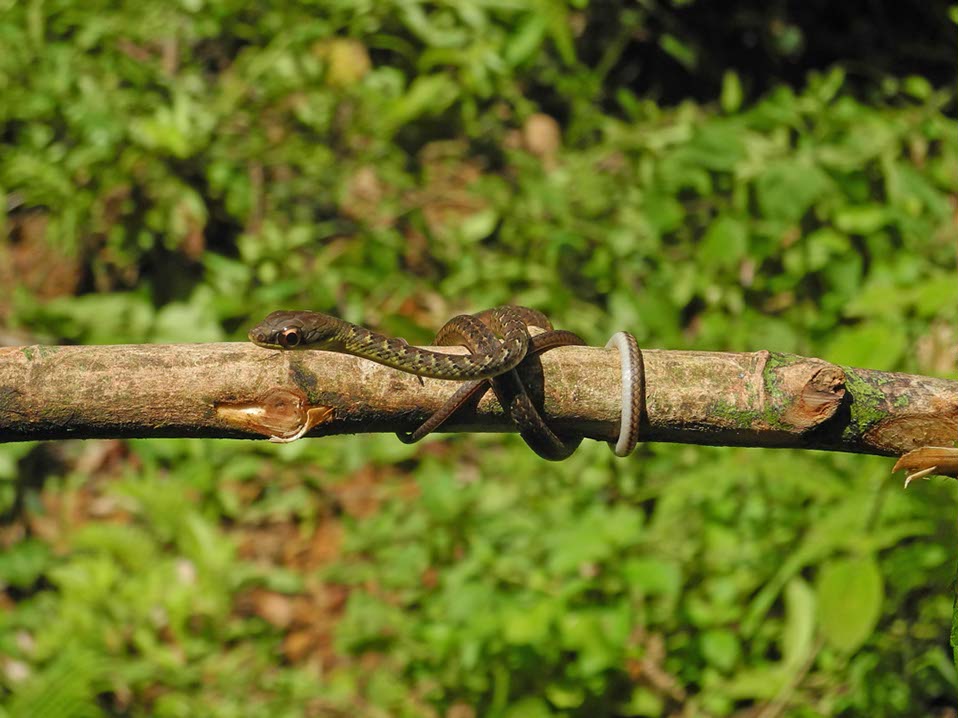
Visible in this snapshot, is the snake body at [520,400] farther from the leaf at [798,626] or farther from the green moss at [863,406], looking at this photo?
the leaf at [798,626]

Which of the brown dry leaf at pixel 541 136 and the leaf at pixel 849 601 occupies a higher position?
the brown dry leaf at pixel 541 136

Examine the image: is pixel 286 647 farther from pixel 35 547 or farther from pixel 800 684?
pixel 800 684

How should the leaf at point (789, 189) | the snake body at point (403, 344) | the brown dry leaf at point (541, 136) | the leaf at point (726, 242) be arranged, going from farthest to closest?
the brown dry leaf at point (541, 136) < the leaf at point (726, 242) < the leaf at point (789, 189) < the snake body at point (403, 344)

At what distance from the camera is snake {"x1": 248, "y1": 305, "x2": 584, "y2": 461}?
2229 mm

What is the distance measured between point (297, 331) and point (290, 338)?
0.03 metres

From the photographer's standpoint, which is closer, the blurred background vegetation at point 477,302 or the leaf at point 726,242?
the blurred background vegetation at point 477,302

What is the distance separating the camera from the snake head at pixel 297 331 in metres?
2.52

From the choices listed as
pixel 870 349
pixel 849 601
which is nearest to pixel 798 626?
pixel 849 601

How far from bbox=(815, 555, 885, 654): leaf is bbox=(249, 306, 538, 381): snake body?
168 cm

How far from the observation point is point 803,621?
13.2ft

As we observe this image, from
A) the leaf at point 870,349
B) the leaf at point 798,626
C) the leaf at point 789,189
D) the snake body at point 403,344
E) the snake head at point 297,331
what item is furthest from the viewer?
the leaf at point 789,189

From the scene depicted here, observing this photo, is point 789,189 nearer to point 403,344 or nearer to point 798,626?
point 798,626

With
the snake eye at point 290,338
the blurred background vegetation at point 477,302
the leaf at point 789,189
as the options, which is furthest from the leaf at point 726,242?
the snake eye at point 290,338

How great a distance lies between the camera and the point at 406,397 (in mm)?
2217
